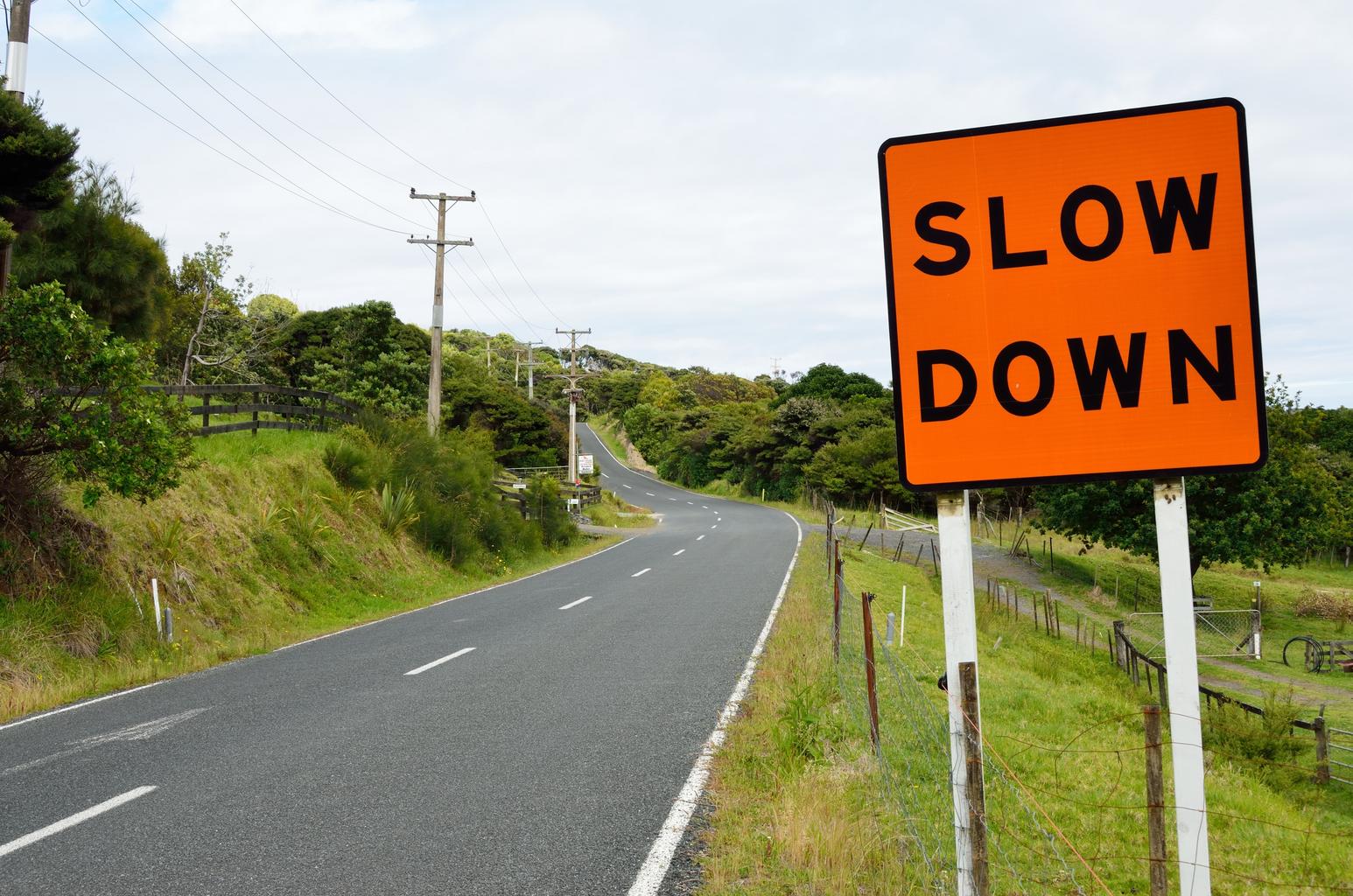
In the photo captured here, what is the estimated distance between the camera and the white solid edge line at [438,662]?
10500mm

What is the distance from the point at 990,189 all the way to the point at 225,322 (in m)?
34.4

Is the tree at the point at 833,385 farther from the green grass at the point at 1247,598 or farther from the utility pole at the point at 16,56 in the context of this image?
the utility pole at the point at 16,56

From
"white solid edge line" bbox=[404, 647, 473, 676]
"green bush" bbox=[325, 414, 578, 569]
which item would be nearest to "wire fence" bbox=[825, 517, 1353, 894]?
"white solid edge line" bbox=[404, 647, 473, 676]

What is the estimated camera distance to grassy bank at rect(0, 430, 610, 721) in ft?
35.7

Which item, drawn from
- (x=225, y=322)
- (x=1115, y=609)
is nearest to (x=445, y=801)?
(x=1115, y=609)

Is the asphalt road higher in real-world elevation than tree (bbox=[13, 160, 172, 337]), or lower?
lower

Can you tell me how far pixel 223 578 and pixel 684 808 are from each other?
1232 centimetres

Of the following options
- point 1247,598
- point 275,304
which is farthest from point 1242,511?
point 275,304

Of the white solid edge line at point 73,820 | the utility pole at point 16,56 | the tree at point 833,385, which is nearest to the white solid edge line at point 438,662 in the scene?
the white solid edge line at point 73,820

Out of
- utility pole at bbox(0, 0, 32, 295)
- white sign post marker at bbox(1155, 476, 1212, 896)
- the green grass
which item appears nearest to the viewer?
white sign post marker at bbox(1155, 476, 1212, 896)

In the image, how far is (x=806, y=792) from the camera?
587cm

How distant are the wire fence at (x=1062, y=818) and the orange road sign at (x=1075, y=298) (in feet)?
3.15

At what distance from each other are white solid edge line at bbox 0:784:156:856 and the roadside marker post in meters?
5.35

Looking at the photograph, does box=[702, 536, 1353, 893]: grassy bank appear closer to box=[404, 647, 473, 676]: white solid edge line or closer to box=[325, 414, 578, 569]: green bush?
box=[404, 647, 473, 676]: white solid edge line
